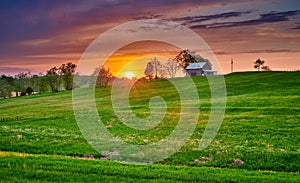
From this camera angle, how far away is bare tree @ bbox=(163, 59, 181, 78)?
15562 centimetres

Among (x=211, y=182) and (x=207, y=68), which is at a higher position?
(x=207, y=68)

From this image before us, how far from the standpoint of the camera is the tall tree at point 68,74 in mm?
141750

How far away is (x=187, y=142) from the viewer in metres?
28.3

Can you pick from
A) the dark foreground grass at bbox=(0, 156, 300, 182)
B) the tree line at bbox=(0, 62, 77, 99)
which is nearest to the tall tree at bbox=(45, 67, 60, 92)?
the tree line at bbox=(0, 62, 77, 99)

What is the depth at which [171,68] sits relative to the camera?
158m

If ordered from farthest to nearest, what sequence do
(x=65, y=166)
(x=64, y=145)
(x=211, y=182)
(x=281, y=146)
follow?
(x=64, y=145) < (x=281, y=146) < (x=65, y=166) < (x=211, y=182)

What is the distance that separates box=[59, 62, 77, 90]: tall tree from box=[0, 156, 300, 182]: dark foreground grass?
410 feet

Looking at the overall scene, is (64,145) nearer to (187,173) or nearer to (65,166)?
(65,166)

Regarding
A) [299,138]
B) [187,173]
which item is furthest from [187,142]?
[187,173]

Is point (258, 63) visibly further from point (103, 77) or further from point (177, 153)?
point (177, 153)

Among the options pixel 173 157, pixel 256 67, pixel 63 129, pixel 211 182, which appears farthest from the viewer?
pixel 256 67

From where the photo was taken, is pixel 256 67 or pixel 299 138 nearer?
pixel 299 138

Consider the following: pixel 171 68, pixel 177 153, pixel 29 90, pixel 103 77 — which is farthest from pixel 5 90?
pixel 177 153

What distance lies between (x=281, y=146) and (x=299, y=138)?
3.34 meters
